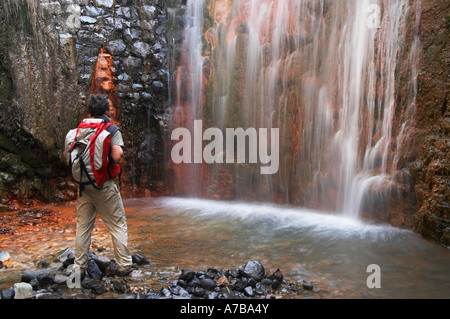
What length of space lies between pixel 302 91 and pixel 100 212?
544 centimetres

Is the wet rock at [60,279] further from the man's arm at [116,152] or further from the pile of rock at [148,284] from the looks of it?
the man's arm at [116,152]

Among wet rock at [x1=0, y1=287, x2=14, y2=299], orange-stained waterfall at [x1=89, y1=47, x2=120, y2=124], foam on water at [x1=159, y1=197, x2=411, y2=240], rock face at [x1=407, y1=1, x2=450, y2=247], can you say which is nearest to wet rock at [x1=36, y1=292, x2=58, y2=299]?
wet rock at [x1=0, y1=287, x2=14, y2=299]

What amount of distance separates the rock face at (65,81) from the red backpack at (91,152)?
5.36 m

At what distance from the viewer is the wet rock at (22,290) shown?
3.08 m

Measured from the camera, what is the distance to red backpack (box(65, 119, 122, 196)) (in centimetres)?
332

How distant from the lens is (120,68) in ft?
30.4

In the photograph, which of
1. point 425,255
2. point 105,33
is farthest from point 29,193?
point 425,255

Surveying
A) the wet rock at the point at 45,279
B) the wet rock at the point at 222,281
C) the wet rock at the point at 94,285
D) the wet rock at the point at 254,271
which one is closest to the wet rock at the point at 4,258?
the wet rock at the point at 45,279

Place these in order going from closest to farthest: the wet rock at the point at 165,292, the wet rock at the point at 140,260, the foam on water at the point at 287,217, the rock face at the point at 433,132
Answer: the wet rock at the point at 165,292 → the wet rock at the point at 140,260 → the rock face at the point at 433,132 → the foam on water at the point at 287,217

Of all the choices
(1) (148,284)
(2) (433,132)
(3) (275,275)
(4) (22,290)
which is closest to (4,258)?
(4) (22,290)

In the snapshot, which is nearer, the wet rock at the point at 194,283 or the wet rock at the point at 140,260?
the wet rock at the point at 194,283

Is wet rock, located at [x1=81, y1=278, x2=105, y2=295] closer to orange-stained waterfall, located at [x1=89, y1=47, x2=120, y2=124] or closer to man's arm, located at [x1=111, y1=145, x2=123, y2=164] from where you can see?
man's arm, located at [x1=111, y1=145, x2=123, y2=164]

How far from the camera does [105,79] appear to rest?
8992mm

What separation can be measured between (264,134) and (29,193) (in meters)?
5.66
